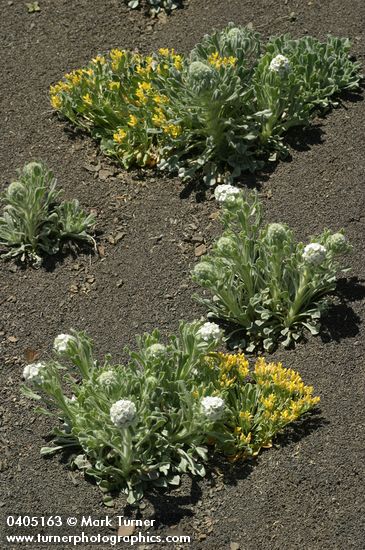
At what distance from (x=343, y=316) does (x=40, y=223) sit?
1858mm

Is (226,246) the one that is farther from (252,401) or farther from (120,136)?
(120,136)

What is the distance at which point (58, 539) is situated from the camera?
14.8 ft

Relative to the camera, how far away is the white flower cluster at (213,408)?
4.38m

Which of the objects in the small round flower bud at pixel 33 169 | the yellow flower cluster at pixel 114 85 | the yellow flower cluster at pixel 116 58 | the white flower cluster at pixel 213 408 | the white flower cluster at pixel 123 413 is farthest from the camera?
the yellow flower cluster at pixel 116 58

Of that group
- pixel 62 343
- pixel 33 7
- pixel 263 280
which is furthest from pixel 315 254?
pixel 33 7

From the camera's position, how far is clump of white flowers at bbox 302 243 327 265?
4.79 m

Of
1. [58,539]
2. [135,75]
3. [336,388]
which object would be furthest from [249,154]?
[58,539]

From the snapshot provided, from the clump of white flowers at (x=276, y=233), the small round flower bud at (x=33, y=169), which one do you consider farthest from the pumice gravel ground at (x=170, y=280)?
the clump of white flowers at (x=276, y=233)

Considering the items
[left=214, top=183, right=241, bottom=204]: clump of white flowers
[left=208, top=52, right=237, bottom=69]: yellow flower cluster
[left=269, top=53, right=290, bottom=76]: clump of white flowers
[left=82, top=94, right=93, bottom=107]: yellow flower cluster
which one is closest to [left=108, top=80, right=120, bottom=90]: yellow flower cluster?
[left=82, top=94, right=93, bottom=107]: yellow flower cluster

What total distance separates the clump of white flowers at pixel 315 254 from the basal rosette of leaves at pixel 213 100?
1.27 metres

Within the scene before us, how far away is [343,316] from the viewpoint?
521 cm

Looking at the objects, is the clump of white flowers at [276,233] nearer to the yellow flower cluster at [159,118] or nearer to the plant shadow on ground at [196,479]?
the plant shadow on ground at [196,479]

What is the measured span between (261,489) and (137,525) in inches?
23.8

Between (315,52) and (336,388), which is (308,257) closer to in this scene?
(336,388)
